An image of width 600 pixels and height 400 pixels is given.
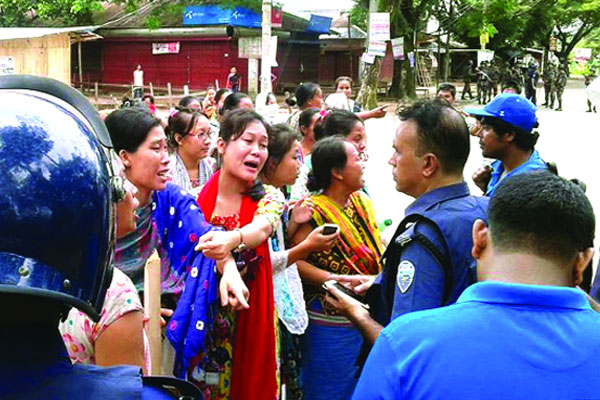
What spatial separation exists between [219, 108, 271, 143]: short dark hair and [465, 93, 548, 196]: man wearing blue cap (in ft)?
4.84

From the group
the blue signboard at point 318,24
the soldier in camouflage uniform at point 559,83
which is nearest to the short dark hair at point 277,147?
the soldier in camouflage uniform at point 559,83

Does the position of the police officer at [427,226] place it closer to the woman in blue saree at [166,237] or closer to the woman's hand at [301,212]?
the woman in blue saree at [166,237]

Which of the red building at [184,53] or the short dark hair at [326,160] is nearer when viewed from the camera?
the short dark hair at [326,160]

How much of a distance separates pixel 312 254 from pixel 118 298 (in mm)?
1823

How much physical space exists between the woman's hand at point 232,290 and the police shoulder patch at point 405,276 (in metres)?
0.63

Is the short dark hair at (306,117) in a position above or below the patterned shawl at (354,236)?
above

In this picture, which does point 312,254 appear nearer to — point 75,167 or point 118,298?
point 118,298

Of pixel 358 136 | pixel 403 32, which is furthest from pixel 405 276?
pixel 403 32

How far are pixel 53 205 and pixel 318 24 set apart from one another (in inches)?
1175

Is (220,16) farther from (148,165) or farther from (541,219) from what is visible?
(541,219)

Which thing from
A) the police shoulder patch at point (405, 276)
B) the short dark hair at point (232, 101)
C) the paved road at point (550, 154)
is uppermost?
the short dark hair at point (232, 101)

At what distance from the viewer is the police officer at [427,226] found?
206 cm

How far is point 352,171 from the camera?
3.48m

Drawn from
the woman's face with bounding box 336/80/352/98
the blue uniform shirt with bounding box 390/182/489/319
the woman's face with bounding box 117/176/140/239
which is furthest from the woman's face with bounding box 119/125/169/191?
the woman's face with bounding box 336/80/352/98
